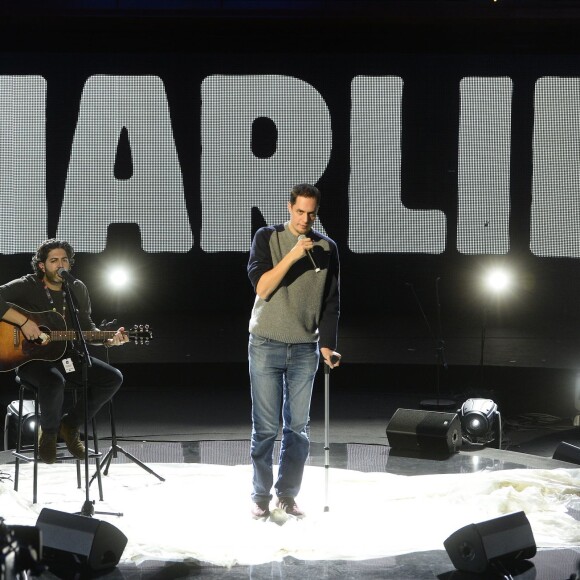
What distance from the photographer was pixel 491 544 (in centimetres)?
349

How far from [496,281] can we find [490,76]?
6.47 feet

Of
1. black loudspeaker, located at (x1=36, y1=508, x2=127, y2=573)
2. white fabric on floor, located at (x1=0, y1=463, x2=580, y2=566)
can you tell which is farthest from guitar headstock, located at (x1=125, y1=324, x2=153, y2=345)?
black loudspeaker, located at (x1=36, y1=508, x2=127, y2=573)

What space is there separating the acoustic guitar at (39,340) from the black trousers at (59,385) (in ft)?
0.18

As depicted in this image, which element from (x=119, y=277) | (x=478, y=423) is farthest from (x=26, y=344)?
(x=119, y=277)

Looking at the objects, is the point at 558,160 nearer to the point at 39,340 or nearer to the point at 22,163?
the point at 22,163

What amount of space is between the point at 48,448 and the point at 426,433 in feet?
7.10

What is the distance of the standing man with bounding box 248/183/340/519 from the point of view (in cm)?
412

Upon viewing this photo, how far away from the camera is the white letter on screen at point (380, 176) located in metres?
9.34

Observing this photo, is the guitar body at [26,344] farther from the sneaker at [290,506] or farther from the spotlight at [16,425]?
the sneaker at [290,506]

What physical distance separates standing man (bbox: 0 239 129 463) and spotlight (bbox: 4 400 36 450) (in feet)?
2.28

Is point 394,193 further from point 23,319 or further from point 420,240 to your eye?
point 23,319

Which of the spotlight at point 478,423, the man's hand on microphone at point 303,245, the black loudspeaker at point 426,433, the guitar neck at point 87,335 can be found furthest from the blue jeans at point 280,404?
the spotlight at point 478,423

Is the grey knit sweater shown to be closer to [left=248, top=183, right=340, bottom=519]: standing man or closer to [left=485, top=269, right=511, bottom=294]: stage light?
[left=248, top=183, right=340, bottom=519]: standing man

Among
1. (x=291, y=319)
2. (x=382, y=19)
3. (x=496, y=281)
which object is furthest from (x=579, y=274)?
(x=291, y=319)
